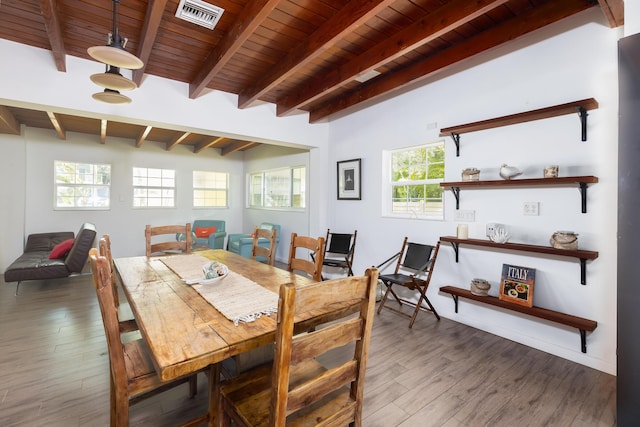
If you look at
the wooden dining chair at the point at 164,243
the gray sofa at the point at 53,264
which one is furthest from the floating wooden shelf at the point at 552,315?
the gray sofa at the point at 53,264

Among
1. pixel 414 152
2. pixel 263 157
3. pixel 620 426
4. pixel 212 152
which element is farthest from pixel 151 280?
pixel 212 152

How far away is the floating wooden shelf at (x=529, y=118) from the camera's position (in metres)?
2.26

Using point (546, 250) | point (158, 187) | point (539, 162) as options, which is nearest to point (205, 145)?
point (158, 187)

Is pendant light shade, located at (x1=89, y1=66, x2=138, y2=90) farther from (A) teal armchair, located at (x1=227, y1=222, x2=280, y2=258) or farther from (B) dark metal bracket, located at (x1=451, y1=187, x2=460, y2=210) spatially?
(A) teal armchair, located at (x1=227, y1=222, x2=280, y2=258)

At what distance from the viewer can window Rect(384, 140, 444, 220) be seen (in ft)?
11.3

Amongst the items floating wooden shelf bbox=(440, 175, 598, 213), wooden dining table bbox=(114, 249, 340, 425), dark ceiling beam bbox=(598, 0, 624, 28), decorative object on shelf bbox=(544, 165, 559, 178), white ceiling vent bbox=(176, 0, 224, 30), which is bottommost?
wooden dining table bbox=(114, 249, 340, 425)

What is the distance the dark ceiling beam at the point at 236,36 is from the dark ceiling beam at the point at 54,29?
1.12m

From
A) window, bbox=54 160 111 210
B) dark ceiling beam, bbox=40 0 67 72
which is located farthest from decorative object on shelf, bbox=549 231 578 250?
window, bbox=54 160 111 210

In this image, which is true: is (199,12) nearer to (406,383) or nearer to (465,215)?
(465,215)

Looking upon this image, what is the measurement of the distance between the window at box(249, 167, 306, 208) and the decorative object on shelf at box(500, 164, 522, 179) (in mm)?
3661

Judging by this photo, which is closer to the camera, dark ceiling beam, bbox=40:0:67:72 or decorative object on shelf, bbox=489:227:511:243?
dark ceiling beam, bbox=40:0:67:72

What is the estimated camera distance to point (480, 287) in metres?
2.82

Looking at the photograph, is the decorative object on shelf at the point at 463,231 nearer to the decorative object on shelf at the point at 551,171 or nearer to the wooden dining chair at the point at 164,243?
the decorative object on shelf at the point at 551,171

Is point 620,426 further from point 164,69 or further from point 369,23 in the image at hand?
point 164,69
